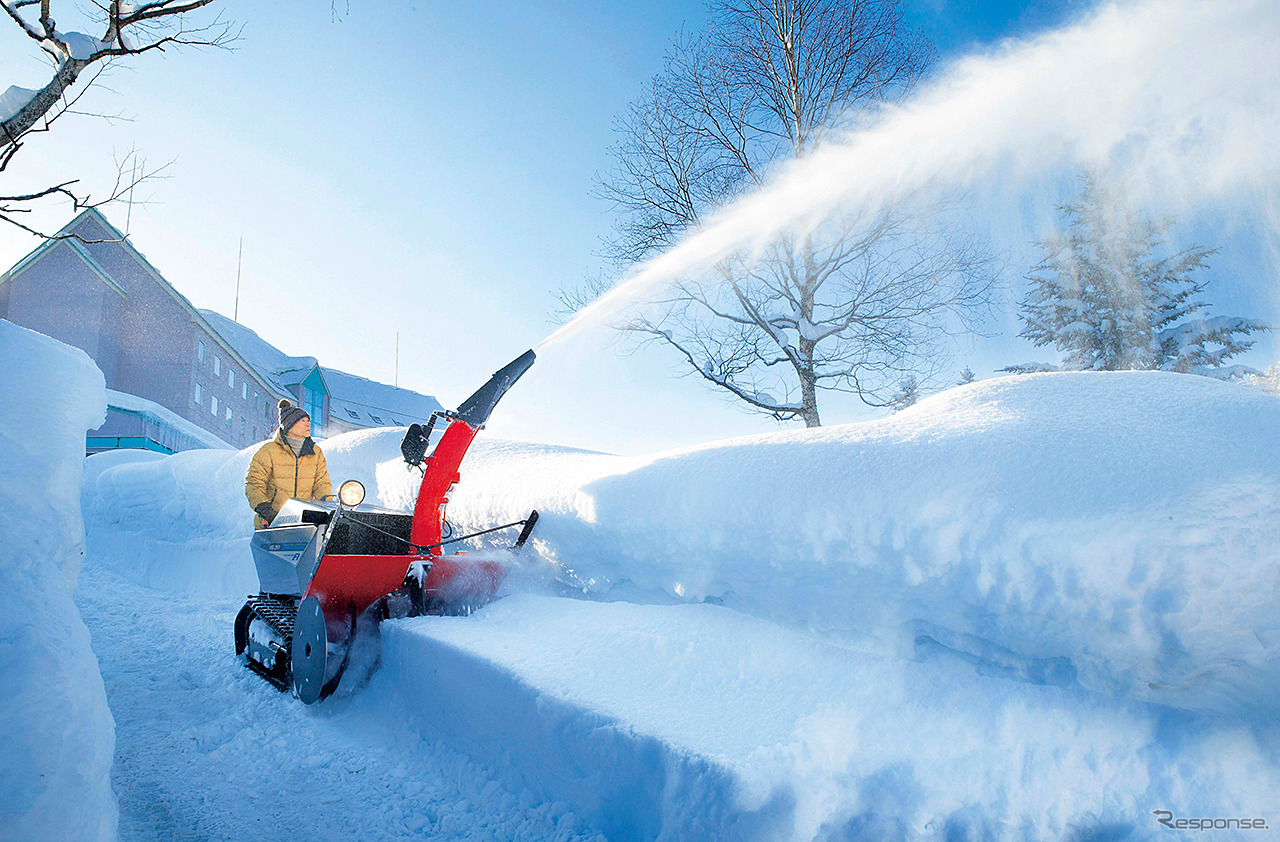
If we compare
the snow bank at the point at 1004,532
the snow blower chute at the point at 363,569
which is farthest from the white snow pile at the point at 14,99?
the snow bank at the point at 1004,532

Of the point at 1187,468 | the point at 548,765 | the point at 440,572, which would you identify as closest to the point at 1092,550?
the point at 1187,468

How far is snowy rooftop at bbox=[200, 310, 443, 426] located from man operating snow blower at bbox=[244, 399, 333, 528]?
1030 inches

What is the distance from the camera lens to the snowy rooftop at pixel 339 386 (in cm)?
3188

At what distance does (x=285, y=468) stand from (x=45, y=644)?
3.19 metres

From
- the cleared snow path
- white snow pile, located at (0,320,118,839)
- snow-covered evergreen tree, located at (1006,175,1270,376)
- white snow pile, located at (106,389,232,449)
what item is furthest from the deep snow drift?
white snow pile, located at (106,389,232,449)

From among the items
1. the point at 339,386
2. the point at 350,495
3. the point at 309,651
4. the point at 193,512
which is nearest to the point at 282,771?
the point at 309,651

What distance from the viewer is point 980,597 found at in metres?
2.16

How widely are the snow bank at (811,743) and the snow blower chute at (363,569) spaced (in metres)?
0.74

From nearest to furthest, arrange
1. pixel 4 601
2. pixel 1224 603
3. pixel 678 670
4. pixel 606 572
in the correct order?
pixel 1224 603 → pixel 4 601 → pixel 678 670 → pixel 606 572

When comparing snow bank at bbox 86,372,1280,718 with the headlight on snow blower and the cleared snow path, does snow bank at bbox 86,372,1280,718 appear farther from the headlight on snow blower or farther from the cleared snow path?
the cleared snow path

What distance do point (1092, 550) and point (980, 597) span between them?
1.24 ft

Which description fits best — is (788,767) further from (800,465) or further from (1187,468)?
(1187,468)

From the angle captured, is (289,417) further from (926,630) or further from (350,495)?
(926,630)

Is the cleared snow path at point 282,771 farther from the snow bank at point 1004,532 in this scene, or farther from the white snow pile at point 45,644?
the snow bank at point 1004,532
